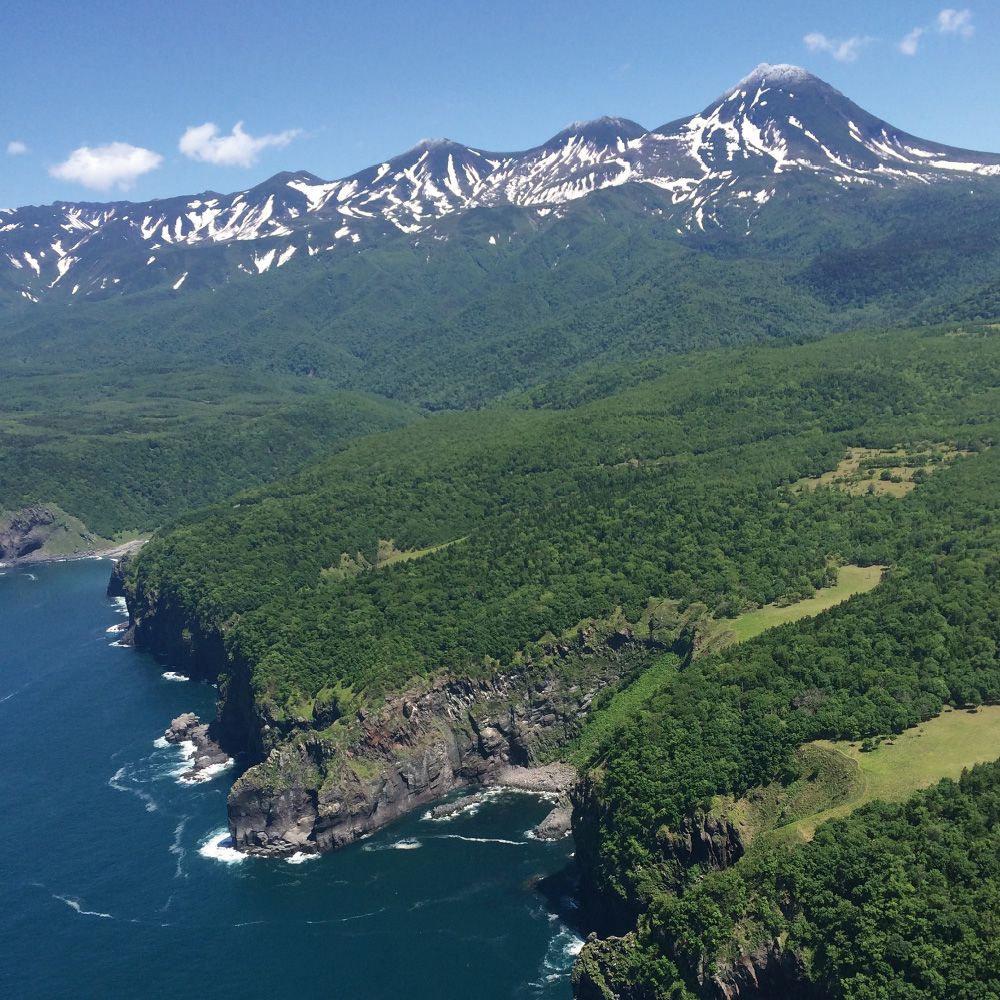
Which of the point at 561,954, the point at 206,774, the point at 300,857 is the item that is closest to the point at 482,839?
the point at 300,857

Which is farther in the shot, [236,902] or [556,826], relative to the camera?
[556,826]

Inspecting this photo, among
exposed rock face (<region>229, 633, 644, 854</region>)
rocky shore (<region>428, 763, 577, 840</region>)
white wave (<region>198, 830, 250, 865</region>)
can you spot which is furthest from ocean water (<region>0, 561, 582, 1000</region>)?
exposed rock face (<region>229, 633, 644, 854</region>)

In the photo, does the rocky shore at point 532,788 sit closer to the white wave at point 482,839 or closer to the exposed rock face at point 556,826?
the exposed rock face at point 556,826

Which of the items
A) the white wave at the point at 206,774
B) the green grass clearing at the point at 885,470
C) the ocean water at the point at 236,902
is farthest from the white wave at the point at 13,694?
the green grass clearing at the point at 885,470

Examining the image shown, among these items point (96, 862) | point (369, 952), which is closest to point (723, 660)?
point (369, 952)

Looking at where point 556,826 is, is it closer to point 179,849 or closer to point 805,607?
point 805,607

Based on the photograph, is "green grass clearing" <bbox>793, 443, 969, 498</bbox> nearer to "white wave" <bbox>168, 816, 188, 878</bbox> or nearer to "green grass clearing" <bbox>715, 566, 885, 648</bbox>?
"green grass clearing" <bbox>715, 566, 885, 648</bbox>
